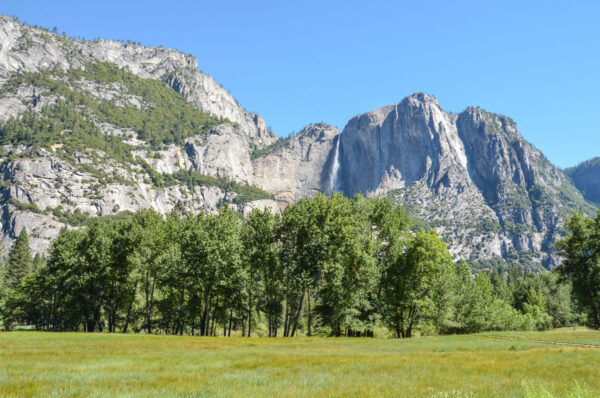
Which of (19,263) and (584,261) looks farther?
(19,263)

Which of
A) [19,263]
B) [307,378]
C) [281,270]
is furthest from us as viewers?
[19,263]

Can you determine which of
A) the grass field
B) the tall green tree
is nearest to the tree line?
the tall green tree

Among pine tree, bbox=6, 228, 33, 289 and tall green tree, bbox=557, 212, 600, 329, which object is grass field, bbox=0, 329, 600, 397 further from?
pine tree, bbox=6, 228, 33, 289

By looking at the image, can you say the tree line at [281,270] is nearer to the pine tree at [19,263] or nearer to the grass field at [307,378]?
the grass field at [307,378]

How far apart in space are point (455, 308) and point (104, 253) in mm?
58218

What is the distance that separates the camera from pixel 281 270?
54219 millimetres

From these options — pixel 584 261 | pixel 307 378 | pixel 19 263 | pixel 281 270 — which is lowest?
pixel 307 378

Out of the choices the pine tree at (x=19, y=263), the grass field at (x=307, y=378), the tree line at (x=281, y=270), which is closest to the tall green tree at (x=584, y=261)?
the tree line at (x=281, y=270)

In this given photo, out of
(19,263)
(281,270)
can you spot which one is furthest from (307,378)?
(19,263)

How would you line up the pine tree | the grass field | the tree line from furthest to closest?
the pine tree
the tree line
the grass field

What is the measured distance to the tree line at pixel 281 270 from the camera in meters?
48.5

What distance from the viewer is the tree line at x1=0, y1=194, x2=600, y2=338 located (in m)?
48.5

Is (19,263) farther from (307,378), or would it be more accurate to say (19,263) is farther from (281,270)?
(307,378)

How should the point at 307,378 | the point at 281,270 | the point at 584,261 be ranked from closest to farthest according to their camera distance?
the point at 307,378, the point at 584,261, the point at 281,270
